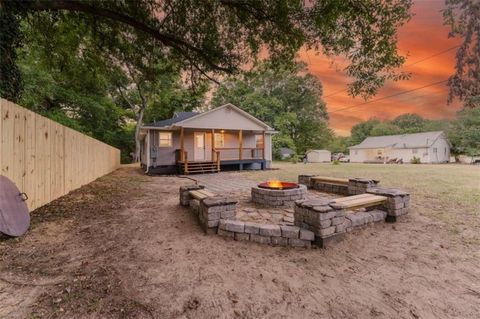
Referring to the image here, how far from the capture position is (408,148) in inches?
1275

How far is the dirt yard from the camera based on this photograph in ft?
6.75

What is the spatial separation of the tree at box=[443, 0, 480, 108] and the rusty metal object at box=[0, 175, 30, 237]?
1040 cm

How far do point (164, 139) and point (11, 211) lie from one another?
35.9 feet

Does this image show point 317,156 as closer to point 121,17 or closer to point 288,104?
point 288,104

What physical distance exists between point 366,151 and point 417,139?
274 inches

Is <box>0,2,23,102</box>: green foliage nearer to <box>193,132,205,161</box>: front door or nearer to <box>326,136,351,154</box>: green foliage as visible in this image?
<box>193,132,205,161</box>: front door

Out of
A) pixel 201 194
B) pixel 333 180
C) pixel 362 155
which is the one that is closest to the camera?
pixel 201 194

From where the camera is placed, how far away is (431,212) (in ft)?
16.5

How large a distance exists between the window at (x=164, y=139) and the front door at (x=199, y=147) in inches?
70.1

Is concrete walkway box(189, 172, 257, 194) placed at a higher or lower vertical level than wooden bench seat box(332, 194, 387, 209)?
lower

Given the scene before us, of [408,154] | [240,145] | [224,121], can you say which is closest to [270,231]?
[240,145]

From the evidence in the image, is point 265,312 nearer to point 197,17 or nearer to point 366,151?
point 197,17

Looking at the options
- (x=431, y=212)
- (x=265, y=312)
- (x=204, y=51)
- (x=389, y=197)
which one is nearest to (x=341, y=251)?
(x=265, y=312)

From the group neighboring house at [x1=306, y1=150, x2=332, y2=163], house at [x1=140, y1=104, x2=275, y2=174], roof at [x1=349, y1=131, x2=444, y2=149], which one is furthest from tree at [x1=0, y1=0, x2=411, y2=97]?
roof at [x1=349, y1=131, x2=444, y2=149]
